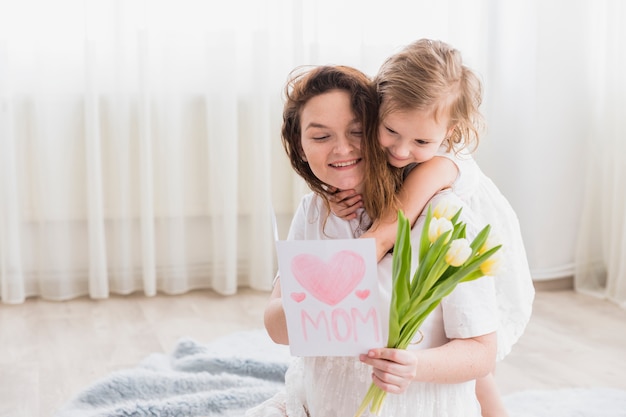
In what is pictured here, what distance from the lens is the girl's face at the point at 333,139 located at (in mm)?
1406

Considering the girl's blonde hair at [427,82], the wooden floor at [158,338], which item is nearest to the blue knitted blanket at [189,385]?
the wooden floor at [158,338]

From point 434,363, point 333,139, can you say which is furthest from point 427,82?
point 434,363

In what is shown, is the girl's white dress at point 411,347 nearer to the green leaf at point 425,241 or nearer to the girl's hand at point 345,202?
the girl's hand at point 345,202

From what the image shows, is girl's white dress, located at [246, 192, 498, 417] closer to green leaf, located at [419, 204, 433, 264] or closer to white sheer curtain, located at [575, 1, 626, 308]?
green leaf, located at [419, 204, 433, 264]

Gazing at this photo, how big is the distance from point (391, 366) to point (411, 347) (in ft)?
0.67

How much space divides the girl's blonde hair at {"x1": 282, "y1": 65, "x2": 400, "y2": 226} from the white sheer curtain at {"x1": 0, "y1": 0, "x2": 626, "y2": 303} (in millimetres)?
1812

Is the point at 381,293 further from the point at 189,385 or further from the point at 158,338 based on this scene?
the point at 158,338

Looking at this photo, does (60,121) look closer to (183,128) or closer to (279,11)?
(183,128)

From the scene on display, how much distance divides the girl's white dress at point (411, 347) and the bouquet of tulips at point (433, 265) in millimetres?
192

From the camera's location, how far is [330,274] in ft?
3.88

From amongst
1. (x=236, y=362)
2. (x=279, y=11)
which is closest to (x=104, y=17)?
(x=279, y=11)

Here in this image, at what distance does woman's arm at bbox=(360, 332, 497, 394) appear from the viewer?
1.22m

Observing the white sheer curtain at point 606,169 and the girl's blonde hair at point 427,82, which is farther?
the white sheer curtain at point 606,169

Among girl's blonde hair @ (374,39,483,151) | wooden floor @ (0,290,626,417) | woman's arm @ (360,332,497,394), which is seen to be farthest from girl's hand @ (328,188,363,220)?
wooden floor @ (0,290,626,417)
